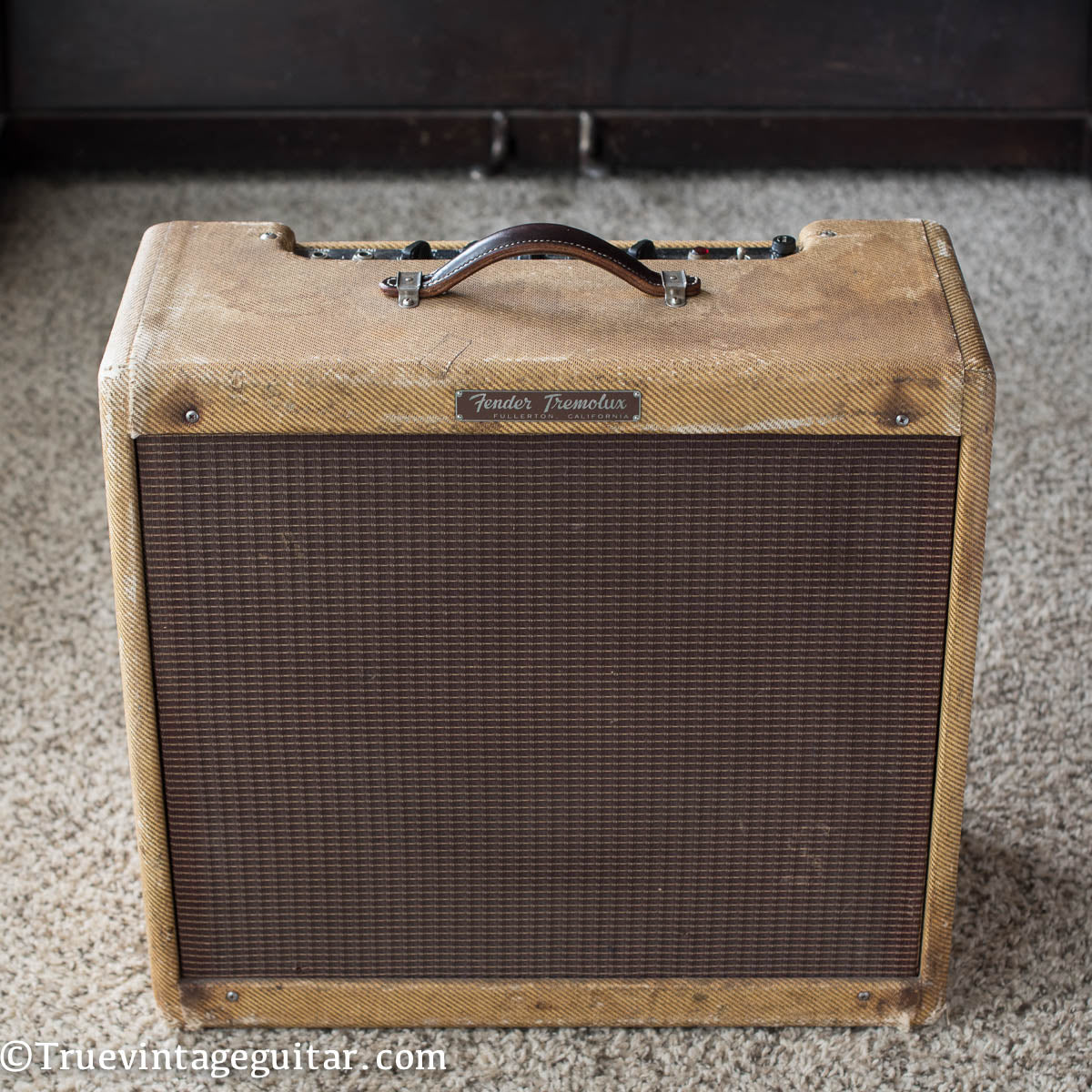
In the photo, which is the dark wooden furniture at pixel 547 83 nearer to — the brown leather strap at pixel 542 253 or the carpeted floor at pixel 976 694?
the carpeted floor at pixel 976 694

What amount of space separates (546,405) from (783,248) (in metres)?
0.25

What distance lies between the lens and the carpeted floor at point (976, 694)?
111cm

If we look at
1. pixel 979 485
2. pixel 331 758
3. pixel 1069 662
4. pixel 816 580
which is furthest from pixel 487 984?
pixel 1069 662

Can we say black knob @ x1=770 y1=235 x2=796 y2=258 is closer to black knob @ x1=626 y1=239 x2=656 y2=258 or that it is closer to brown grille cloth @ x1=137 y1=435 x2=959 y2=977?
black knob @ x1=626 y1=239 x2=656 y2=258

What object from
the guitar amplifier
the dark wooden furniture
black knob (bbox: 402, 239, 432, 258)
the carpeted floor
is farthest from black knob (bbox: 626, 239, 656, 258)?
the dark wooden furniture

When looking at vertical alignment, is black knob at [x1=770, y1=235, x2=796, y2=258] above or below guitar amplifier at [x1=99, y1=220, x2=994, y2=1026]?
above

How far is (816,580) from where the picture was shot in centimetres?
96

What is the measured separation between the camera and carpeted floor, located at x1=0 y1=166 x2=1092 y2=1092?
1105mm

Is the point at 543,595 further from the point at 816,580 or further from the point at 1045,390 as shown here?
the point at 1045,390

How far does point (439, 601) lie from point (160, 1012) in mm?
405

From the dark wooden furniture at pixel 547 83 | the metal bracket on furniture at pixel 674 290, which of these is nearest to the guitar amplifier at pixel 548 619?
the metal bracket on furniture at pixel 674 290

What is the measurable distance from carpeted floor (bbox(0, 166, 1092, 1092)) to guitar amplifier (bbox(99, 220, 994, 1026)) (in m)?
0.04

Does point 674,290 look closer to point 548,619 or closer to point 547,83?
point 548,619
